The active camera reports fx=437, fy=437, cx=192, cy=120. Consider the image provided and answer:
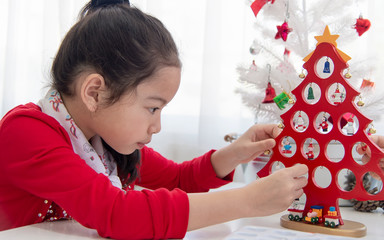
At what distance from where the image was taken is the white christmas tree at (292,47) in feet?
3.41

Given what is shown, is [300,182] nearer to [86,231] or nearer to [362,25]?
[86,231]

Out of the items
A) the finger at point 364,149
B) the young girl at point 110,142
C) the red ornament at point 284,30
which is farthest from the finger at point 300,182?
the red ornament at point 284,30

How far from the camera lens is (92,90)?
0.76m

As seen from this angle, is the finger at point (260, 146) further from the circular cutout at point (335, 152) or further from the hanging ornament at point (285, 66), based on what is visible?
the hanging ornament at point (285, 66)

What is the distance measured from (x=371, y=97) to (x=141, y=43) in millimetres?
570

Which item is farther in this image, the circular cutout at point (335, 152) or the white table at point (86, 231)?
the circular cutout at point (335, 152)

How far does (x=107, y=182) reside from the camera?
26.1 inches

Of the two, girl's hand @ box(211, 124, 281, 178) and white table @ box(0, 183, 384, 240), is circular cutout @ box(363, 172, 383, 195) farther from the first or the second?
girl's hand @ box(211, 124, 281, 178)

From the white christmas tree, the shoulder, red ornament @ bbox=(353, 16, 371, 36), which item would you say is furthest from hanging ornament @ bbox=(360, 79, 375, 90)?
the shoulder

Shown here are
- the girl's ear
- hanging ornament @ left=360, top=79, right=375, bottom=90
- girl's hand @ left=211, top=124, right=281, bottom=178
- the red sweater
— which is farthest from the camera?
hanging ornament @ left=360, top=79, right=375, bottom=90

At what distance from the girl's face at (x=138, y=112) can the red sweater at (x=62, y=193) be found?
80mm

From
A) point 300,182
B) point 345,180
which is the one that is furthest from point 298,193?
point 345,180

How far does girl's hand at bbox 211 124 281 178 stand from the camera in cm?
86

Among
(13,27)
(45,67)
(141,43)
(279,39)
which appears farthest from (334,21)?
(13,27)
